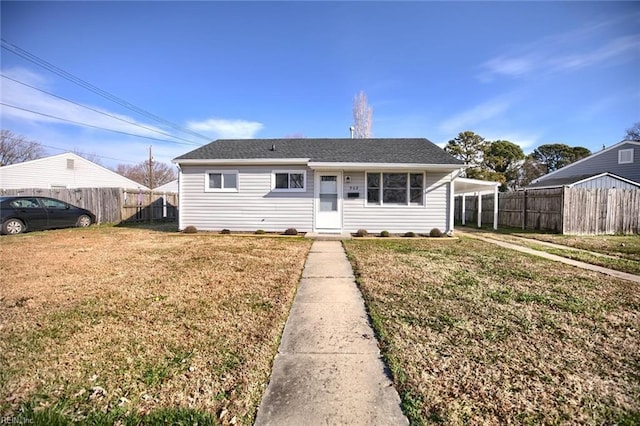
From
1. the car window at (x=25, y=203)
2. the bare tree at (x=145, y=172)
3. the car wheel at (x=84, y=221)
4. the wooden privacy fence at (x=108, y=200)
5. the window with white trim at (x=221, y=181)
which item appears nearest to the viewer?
the car window at (x=25, y=203)

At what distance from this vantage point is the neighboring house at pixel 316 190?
1136cm

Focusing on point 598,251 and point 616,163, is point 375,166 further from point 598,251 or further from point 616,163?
point 616,163

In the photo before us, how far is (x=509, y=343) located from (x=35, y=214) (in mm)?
15652

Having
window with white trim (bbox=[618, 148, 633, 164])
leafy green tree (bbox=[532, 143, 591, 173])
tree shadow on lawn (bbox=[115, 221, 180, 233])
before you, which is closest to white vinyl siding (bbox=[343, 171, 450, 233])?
tree shadow on lawn (bbox=[115, 221, 180, 233])

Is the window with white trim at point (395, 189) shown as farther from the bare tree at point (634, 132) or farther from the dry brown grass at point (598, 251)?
the bare tree at point (634, 132)

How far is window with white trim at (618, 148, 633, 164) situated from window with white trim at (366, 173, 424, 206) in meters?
18.5

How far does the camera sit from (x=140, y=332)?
10.2 feet

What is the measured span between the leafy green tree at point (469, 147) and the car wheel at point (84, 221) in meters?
30.9

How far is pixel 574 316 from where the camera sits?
3.69 metres

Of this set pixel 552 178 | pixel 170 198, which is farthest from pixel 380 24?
pixel 552 178

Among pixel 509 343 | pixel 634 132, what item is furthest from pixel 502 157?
pixel 509 343

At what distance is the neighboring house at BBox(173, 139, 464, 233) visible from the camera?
11.4 m

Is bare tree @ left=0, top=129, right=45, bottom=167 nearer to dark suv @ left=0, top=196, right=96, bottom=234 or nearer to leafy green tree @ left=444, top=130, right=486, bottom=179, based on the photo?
dark suv @ left=0, top=196, right=96, bottom=234

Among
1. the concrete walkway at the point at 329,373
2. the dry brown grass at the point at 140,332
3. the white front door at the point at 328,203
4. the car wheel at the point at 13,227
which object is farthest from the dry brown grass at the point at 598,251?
the car wheel at the point at 13,227
